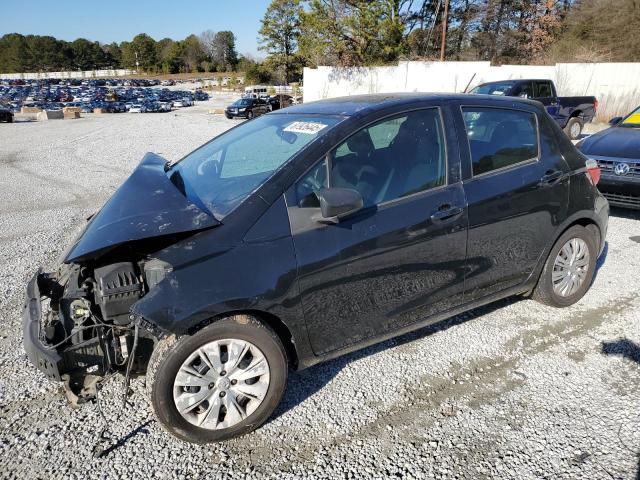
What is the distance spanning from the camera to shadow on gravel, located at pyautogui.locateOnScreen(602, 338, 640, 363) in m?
3.14

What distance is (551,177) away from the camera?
3.39m

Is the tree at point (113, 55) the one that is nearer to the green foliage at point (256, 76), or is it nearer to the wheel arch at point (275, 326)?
the green foliage at point (256, 76)

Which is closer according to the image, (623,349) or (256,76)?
(623,349)

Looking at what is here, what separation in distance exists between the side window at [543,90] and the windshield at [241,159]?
38.2 feet

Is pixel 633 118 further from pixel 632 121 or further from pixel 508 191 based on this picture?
pixel 508 191

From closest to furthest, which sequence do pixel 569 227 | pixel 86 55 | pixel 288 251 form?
1. pixel 288 251
2. pixel 569 227
3. pixel 86 55

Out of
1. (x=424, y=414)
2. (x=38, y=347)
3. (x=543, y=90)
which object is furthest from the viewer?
(x=543, y=90)

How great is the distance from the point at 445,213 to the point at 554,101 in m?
11.9

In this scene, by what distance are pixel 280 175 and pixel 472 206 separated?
51.8 inches

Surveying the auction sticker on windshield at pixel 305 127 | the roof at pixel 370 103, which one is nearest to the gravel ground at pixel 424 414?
the auction sticker on windshield at pixel 305 127

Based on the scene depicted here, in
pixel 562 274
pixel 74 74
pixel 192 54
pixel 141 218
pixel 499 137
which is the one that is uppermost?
pixel 192 54

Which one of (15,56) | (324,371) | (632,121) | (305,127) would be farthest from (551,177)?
(15,56)

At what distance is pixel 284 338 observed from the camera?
2.56 meters

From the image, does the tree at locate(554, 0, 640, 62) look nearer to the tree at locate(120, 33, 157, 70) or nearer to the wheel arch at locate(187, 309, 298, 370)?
the wheel arch at locate(187, 309, 298, 370)
